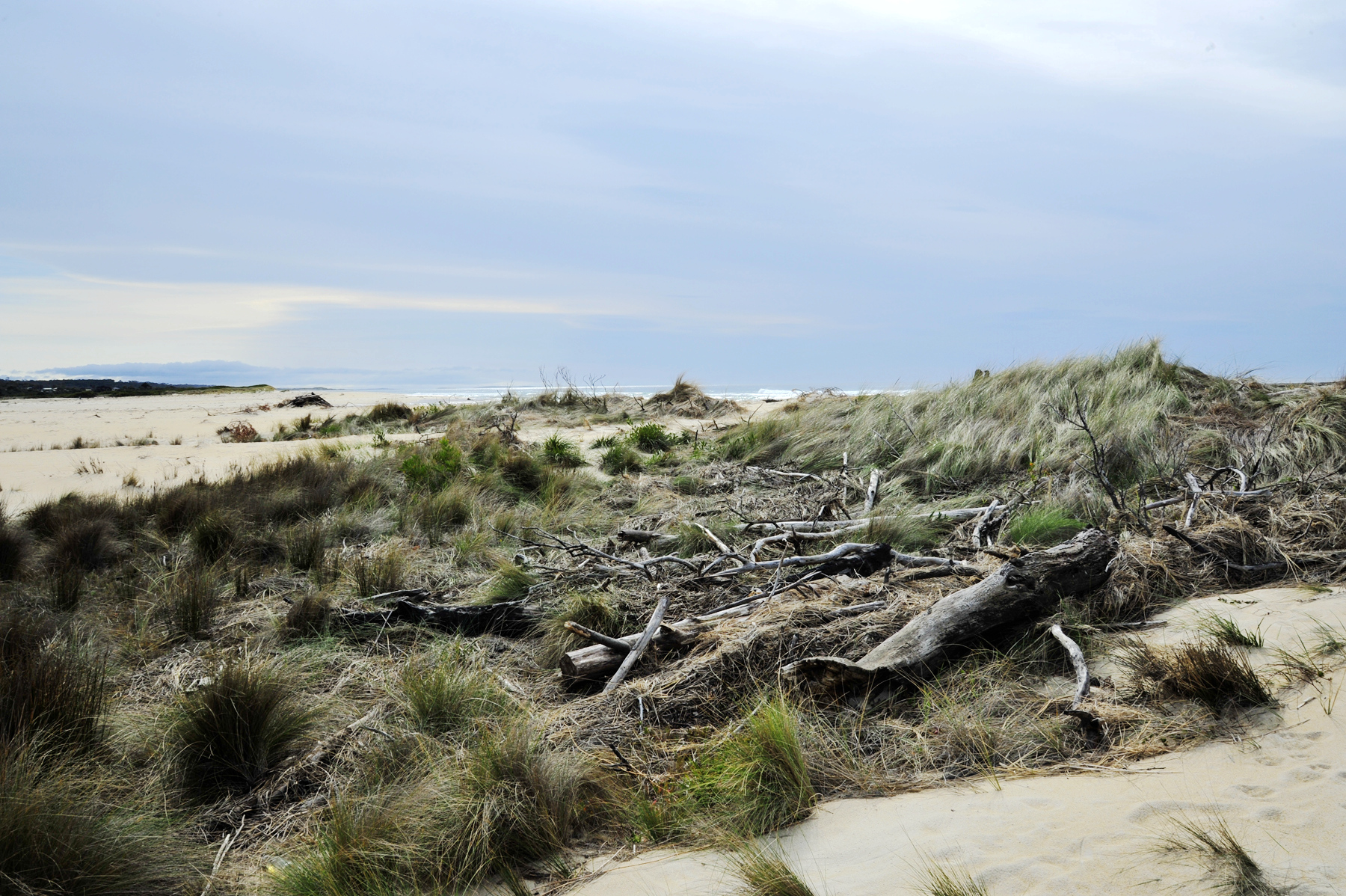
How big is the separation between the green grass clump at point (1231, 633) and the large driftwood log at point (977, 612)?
0.58m

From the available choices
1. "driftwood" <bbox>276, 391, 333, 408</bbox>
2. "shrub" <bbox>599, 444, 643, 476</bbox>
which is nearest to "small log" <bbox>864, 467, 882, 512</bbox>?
"shrub" <bbox>599, 444, 643, 476</bbox>

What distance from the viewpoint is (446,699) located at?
355 cm

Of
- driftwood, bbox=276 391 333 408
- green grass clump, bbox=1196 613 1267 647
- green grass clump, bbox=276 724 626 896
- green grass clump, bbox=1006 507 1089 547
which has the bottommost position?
green grass clump, bbox=276 724 626 896

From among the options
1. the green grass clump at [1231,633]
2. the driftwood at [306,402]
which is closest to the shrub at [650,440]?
the green grass clump at [1231,633]

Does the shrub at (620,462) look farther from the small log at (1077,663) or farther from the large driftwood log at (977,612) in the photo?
the small log at (1077,663)

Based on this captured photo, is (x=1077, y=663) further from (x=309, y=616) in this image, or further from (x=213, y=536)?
(x=213, y=536)

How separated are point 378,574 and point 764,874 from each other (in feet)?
13.7

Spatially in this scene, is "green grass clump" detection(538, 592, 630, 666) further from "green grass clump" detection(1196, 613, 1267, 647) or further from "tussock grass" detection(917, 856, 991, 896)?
"green grass clump" detection(1196, 613, 1267, 647)

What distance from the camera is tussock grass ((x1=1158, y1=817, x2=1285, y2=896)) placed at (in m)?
2.15

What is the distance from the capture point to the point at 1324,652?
11.4 feet

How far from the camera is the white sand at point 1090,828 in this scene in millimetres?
2273

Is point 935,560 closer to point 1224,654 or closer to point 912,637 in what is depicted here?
point 912,637

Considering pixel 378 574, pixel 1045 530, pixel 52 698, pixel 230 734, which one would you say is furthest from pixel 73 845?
pixel 1045 530

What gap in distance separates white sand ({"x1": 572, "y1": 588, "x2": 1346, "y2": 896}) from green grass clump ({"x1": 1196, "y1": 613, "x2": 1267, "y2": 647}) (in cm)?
58
